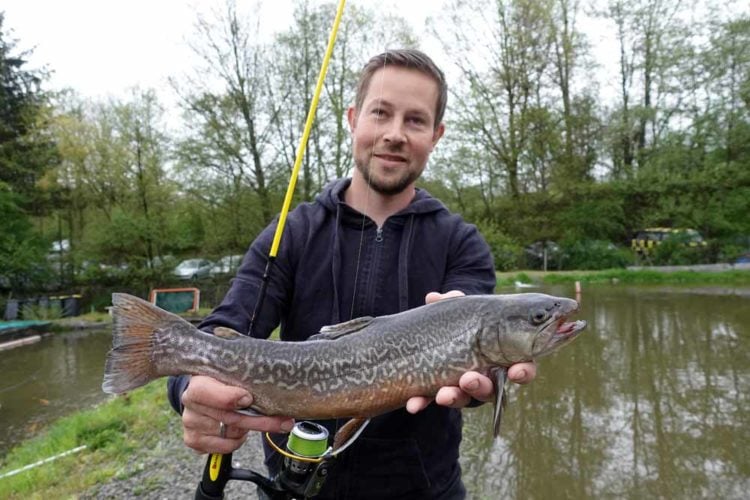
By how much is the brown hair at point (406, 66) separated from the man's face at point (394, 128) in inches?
1.2

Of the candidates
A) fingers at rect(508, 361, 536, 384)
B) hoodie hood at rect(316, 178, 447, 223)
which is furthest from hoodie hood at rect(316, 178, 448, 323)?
fingers at rect(508, 361, 536, 384)

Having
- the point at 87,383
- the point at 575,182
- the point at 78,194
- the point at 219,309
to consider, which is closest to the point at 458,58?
the point at 575,182

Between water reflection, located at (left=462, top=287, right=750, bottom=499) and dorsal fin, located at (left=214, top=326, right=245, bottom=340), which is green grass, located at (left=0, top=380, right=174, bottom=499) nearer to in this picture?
water reflection, located at (left=462, top=287, right=750, bottom=499)

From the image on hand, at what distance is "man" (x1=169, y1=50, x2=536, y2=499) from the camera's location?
2.38 metres

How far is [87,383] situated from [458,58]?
2602 centimetres

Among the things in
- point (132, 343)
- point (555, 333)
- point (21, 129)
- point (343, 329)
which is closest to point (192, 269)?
point (21, 129)

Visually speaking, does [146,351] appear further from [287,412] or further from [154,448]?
[154,448]

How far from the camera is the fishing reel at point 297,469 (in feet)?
7.25

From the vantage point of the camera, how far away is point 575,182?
27125 mm

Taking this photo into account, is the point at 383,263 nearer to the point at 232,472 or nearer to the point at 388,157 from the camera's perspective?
the point at 388,157

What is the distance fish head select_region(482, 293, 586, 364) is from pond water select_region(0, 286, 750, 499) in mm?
3626

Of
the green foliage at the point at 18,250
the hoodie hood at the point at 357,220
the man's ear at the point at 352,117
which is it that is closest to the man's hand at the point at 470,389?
the hoodie hood at the point at 357,220

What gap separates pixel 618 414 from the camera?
23.4ft

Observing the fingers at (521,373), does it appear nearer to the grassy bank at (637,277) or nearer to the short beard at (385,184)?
the short beard at (385,184)
